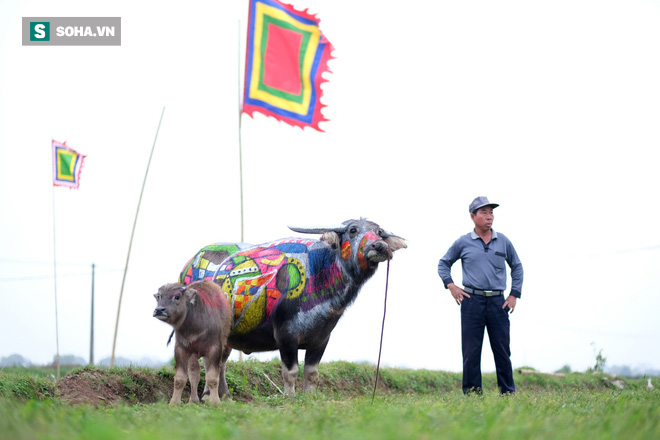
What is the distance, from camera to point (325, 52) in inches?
483

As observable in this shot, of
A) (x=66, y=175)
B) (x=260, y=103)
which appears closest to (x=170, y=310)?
(x=260, y=103)

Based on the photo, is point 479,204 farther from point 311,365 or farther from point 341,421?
point 341,421

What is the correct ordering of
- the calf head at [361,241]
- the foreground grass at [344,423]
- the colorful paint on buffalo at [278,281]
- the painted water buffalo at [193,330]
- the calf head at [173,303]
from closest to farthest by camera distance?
the foreground grass at [344,423], the calf head at [173,303], the painted water buffalo at [193,330], the calf head at [361,241], the colorful paint on buffalo at [278,281]

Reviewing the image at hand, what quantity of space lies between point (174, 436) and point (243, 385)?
18.4ft

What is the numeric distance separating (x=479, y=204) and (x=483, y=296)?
1.15m

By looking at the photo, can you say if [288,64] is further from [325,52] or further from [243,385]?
[243,385]

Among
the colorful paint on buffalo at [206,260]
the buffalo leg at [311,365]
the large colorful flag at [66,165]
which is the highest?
the large colorful flag at [66,165]

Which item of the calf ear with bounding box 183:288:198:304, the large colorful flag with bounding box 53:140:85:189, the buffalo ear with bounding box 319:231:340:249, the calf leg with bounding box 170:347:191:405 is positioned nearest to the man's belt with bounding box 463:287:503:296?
the buffalo ear with bounding box 319:231:340:249

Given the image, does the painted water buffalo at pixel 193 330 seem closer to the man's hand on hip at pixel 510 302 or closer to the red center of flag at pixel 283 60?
the man's hand on hip at pixel 510 302

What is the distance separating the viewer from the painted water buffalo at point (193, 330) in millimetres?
6777

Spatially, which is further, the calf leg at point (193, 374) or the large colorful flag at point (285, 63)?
the large colorful flag at point (285, 63)

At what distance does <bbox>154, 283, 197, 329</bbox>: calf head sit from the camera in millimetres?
6645

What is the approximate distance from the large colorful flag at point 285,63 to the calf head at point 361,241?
4182 mm

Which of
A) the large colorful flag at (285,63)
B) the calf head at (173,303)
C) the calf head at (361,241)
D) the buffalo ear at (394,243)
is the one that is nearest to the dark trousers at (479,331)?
the buffalo ear at (394,243)
